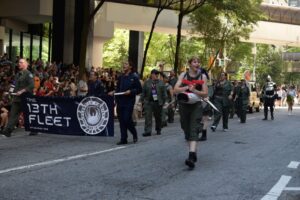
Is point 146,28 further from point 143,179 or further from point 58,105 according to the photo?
point 143,179

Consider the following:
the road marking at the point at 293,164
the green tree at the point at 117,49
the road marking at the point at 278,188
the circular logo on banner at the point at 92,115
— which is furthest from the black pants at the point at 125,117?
the green tree at the point at 117,49

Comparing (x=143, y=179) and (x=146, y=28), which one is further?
(x=146, y=28)

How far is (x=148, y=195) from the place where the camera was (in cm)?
722

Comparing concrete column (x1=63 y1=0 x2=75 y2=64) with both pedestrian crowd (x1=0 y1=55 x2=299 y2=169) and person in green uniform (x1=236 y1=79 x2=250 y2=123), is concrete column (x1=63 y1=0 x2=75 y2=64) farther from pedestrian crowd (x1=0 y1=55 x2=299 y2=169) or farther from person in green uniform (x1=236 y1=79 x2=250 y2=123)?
person in green uniform (x1=236 y1=79 x2=250 y2=123)

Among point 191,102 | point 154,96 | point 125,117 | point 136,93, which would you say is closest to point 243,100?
point 154,96

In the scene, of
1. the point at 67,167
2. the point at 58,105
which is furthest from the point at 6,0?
the point at 67,167

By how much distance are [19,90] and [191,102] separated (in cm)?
551

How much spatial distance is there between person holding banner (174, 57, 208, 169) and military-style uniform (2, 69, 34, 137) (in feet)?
16.5

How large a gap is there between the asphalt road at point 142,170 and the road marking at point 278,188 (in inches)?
0.5

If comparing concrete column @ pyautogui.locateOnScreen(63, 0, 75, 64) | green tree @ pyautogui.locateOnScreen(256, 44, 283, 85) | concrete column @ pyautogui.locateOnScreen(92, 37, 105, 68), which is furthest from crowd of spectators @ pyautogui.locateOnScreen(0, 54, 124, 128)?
green tree @ pyautogui.locateOnScreen(256, 44, 283, 85)

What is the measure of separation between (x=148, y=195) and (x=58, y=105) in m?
6.49

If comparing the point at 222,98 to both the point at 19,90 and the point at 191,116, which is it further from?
the point at 191,116

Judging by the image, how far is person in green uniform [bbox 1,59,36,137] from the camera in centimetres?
1324

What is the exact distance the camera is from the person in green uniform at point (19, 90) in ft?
43.4
